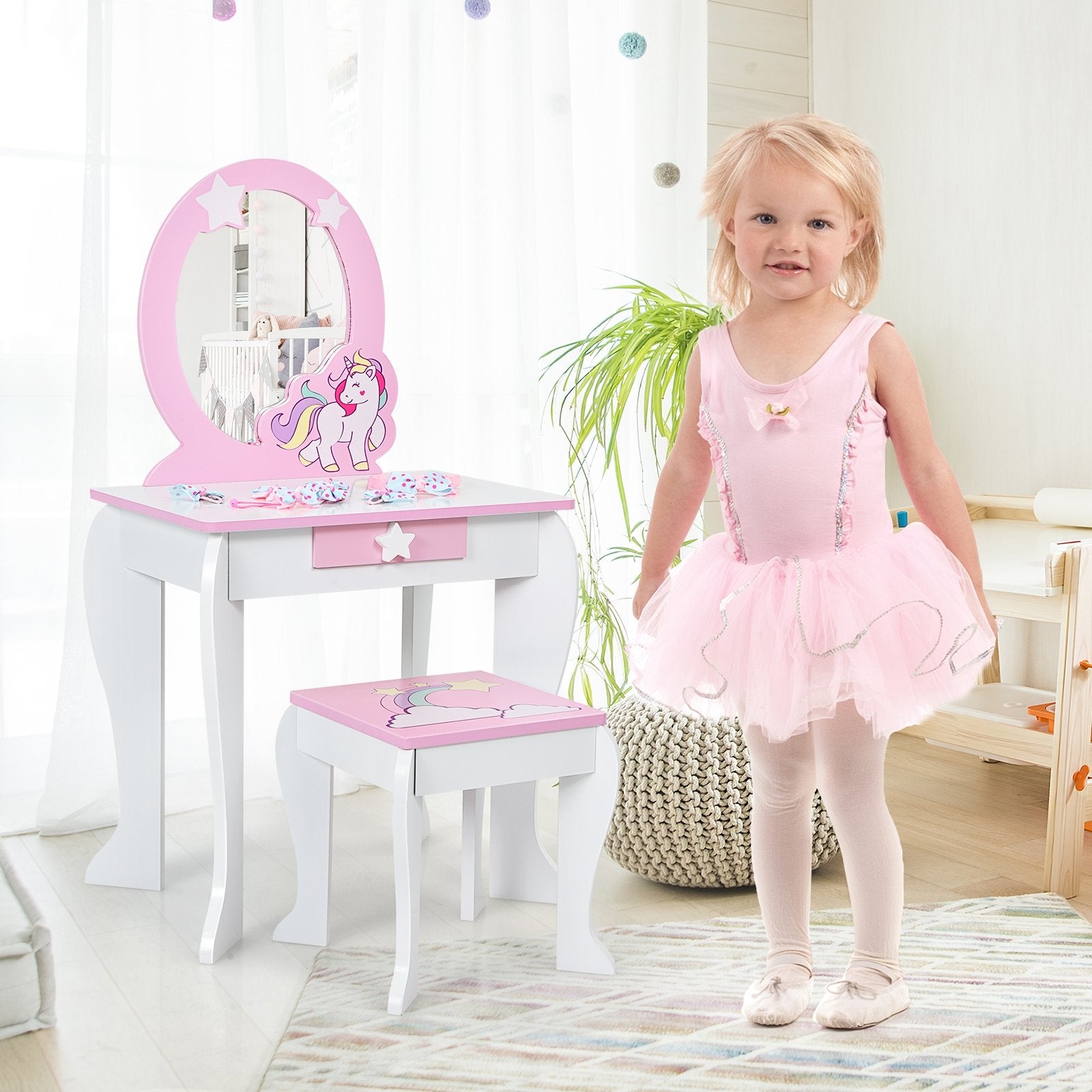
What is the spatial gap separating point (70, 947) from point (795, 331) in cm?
140

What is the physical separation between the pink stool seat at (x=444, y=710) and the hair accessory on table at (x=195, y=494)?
33cm

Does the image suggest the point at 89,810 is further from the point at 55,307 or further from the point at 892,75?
the point at 892,75

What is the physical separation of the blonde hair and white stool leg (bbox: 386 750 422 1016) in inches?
31.2

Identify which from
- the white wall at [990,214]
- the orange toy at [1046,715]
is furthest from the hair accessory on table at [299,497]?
the white wall at [990,214]

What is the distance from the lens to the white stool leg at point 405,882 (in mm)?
1768

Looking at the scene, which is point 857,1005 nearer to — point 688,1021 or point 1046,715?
point 688,1021

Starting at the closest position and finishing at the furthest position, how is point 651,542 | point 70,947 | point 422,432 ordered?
point 651,542 < point 70,947 < point 422,432

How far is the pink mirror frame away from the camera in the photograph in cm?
226

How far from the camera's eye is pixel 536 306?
3.07 metres

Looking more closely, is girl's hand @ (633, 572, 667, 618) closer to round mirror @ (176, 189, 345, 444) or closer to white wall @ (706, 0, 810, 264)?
round mirror @ (176, 189, 345, 444)

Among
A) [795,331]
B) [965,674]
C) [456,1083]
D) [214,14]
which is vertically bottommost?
[456,1083]

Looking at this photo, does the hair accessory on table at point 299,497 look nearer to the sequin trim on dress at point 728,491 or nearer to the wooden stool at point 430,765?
the wooden stool at point 430,765

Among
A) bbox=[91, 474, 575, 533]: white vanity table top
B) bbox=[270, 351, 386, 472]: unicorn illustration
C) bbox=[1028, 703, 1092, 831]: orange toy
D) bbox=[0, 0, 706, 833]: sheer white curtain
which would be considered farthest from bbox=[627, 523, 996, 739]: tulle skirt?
bbox=[0, 0, 706, 833]: sheer white curtain

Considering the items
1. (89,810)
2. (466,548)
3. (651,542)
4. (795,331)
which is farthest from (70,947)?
(795,331)
